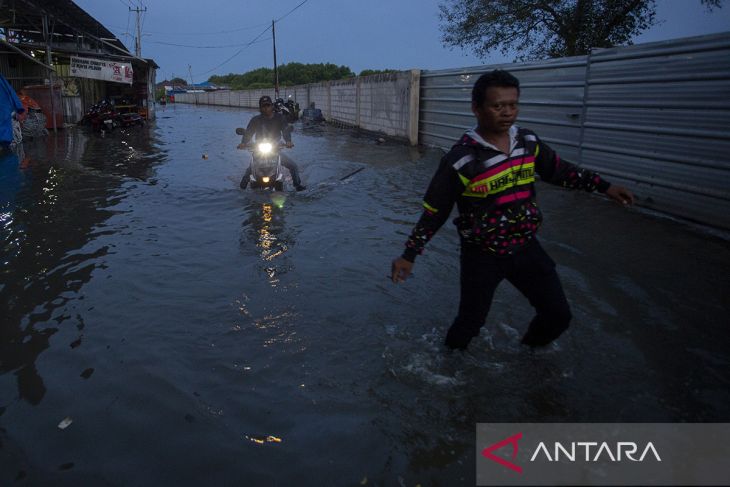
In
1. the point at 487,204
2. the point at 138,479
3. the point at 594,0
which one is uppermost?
the point at 594,0

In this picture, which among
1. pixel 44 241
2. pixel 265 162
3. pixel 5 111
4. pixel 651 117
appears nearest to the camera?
pixel 44 241

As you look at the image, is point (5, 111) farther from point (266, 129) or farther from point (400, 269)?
point (400, 269)

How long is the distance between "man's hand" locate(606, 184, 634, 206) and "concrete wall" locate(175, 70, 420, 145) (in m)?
14.2

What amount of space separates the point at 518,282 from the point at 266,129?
6.60 m

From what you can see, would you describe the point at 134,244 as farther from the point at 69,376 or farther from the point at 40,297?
the point at 69,376

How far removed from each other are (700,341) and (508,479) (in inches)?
85.5

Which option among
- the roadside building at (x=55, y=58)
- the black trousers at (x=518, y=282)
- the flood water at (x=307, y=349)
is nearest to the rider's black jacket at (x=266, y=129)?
the flood water at (x=307, y=349)

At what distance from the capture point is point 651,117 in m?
7.18

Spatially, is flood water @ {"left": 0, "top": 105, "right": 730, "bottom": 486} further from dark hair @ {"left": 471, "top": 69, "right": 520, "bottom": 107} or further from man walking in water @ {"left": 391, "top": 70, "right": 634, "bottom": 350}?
dark hair @ {"left": 471, "top": 69, "right": 520, "bottom": 107}

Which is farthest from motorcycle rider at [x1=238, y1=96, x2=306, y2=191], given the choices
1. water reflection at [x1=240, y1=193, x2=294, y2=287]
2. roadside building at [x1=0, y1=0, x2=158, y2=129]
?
roadside building at [x1=0, y1=0, x2=158, y2=129]

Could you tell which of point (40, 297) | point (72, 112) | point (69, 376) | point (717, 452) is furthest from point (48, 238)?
point (72, 112)

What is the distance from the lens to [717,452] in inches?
94.4

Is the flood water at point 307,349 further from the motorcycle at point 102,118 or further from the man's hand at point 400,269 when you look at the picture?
the motorcycle at point 102,118

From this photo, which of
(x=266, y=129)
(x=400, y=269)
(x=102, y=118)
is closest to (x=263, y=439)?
(x=400, y=269)
